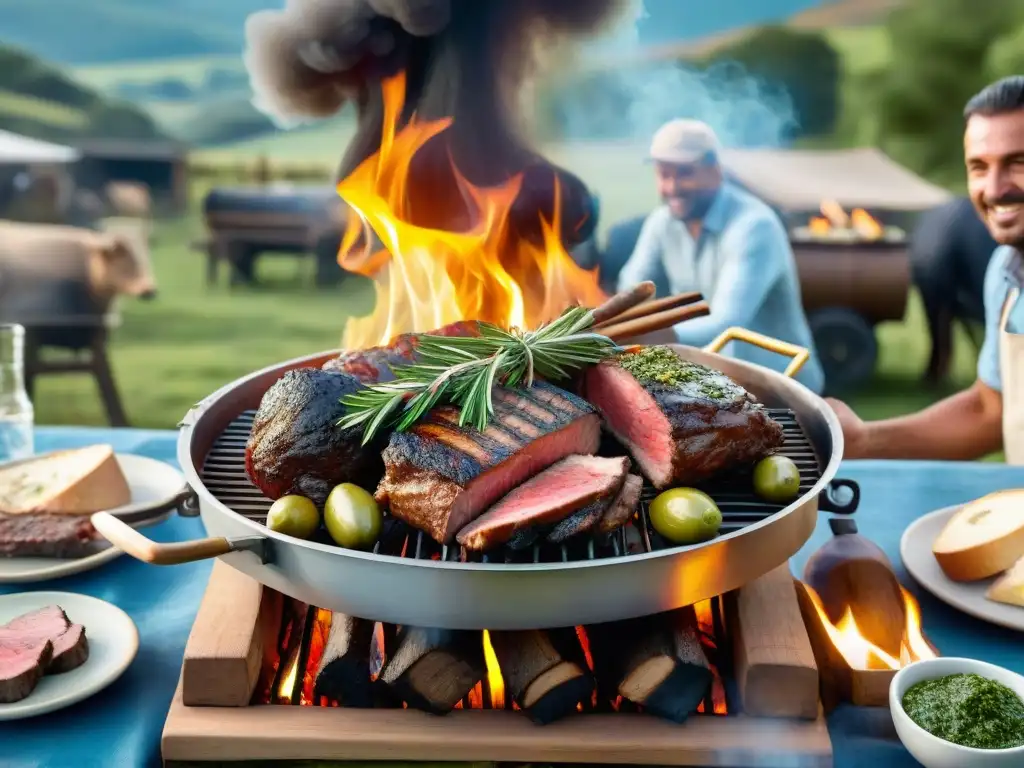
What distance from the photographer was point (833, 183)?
1039 cm

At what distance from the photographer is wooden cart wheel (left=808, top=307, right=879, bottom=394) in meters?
9.22

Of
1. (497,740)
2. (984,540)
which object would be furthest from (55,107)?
(984,540)

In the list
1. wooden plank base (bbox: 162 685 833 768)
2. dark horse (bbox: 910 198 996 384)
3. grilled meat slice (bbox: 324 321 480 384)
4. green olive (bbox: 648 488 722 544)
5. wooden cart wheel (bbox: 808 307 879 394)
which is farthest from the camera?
wooden cart wheel (bbox: 808 307 879 394)

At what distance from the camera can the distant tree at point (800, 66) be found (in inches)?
509

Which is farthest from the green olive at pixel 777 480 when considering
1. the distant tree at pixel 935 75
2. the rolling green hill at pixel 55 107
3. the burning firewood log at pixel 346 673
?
the rolling green hill at pixel 55 107

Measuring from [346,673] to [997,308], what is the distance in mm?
3649

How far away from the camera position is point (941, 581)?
2.46 meters

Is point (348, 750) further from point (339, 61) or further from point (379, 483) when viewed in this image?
point (339, 61)

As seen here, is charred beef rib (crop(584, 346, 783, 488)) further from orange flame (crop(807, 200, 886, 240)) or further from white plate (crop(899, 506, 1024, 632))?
orange flame (crop(807, 200, 886, 240))

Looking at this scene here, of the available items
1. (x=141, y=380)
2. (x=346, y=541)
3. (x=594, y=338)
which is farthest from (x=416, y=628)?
(x=141, y=380)

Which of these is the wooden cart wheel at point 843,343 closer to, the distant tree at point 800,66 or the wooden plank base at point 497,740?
the distant tree at point 800,66

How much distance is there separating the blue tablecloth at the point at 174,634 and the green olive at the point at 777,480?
1.56 ft

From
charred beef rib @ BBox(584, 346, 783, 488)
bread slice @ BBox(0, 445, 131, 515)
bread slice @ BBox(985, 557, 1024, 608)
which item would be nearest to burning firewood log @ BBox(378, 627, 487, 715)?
charred beef rib @ BBox(584, 346, 783, 488)

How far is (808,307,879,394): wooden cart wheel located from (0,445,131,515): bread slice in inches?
303
